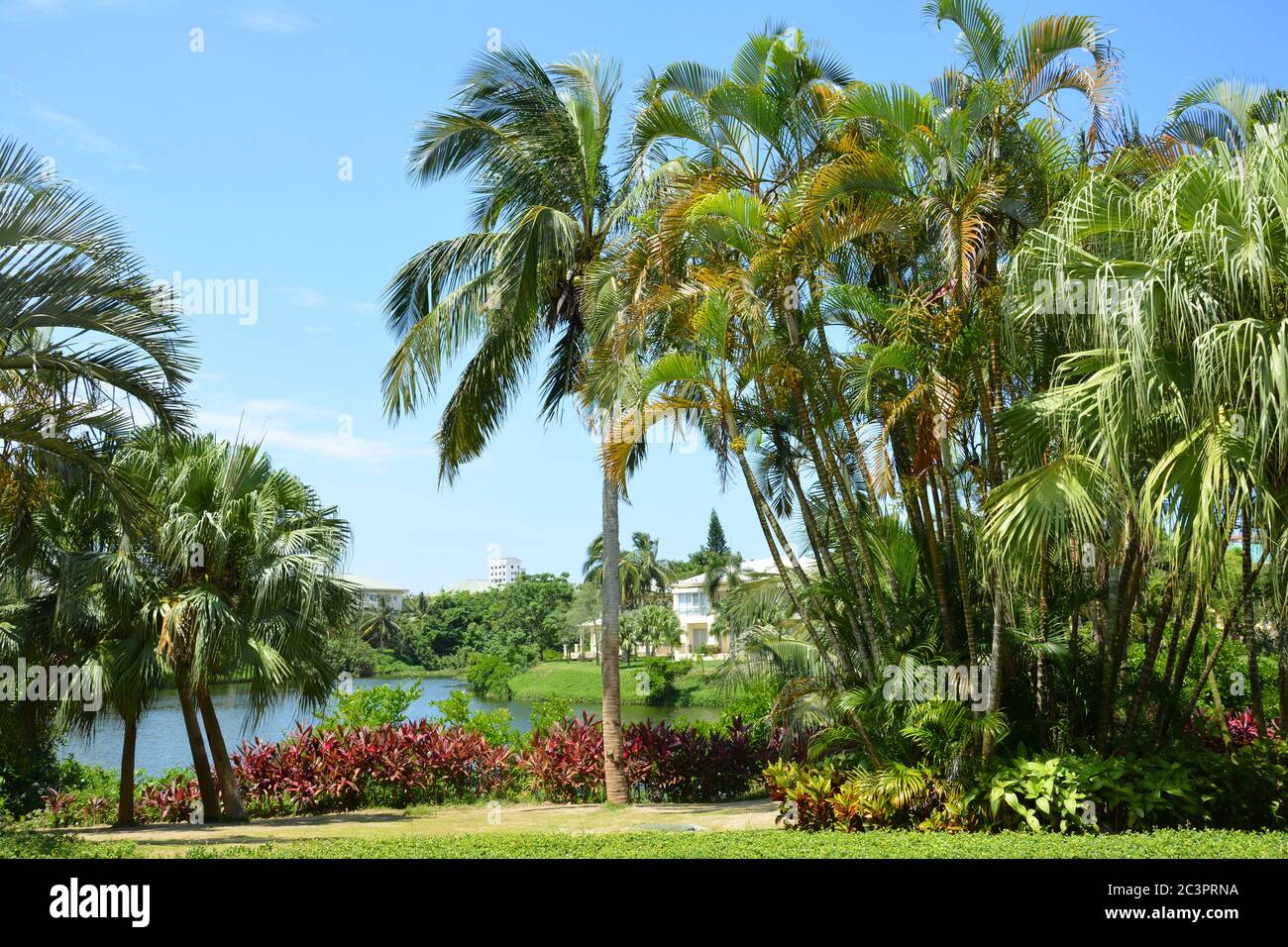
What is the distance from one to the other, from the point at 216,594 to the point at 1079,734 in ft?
32.2

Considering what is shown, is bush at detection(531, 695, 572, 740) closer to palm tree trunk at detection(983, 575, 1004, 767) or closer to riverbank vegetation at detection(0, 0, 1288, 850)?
riverbank vegetation at detection(0, 0, 1288, 850)

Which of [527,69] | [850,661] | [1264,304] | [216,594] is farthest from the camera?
[527,69]

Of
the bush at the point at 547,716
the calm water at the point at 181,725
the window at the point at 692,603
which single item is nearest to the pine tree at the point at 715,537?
the window at the point at 692,603

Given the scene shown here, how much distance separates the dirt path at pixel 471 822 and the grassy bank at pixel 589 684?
91.2 ft

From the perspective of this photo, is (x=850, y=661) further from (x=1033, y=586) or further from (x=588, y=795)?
(x=588, y=795)

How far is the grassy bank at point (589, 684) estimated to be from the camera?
148 ft

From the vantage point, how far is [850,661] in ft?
37.7

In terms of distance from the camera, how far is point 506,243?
46.5ft

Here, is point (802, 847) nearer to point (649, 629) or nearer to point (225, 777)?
point (225, 777)

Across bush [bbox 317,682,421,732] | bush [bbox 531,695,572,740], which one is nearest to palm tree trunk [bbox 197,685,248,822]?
bush [bbox 317,682,421,732]

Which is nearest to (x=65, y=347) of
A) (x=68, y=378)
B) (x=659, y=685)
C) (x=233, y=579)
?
(x=68, y=378)

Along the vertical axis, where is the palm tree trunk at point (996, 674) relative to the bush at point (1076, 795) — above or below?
above
